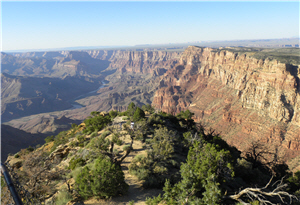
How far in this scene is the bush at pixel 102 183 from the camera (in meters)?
15.6

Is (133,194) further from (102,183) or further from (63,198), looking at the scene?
(63,198)

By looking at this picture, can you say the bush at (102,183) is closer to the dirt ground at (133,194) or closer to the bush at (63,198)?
the dirt ground at (133,194)

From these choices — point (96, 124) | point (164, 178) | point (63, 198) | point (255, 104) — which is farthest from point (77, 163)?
point (255, 104)

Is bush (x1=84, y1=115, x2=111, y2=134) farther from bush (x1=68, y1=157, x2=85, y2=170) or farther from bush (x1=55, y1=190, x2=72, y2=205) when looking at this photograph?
bush (x1=55, y1=190, x2=72, y2=205)

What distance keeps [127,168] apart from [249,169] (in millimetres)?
17808

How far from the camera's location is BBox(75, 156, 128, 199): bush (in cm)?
1561

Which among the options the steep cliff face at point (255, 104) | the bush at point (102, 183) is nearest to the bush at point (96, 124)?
the bush at point (102, 183)

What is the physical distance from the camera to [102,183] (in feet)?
51.1

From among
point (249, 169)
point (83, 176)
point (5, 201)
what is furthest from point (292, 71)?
point (5, 201)

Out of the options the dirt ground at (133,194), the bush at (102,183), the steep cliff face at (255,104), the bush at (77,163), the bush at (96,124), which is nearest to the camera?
the bush at (102,183)

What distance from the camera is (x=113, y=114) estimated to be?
52969 mm

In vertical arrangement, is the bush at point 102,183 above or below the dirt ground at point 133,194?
above

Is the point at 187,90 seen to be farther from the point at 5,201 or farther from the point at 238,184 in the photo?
the point at 5,201

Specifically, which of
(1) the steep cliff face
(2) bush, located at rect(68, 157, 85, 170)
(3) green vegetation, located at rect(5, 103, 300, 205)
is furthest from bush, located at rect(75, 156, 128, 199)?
A: (1) the steep cliff face
